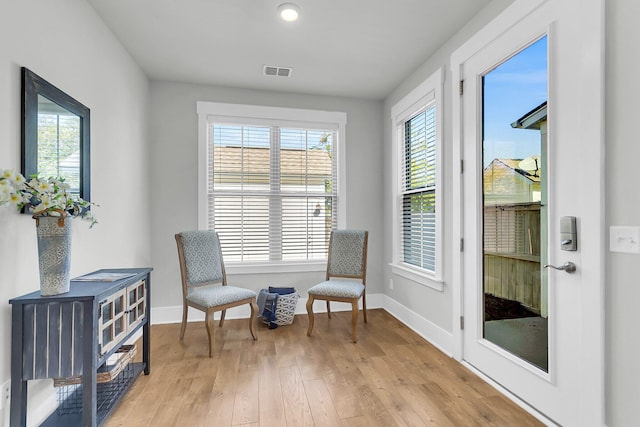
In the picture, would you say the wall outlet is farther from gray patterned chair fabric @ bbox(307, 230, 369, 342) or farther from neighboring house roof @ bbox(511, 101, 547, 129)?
neighboring house roof @ bbox(511, 101, 547, 129)

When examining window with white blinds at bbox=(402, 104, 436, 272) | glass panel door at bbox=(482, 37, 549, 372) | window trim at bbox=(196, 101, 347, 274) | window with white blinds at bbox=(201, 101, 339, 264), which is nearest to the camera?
glass panel door at bbox=(482, 37, 549, 372)

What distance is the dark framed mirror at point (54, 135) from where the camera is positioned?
64.1 inches

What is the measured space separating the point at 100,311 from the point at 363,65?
9.60 feet

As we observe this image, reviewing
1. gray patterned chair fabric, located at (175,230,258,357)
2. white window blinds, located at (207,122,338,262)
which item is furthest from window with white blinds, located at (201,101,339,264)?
gray patterned chair fabric, located at (175,230,258,357)

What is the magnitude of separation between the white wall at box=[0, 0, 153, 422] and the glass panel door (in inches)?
109

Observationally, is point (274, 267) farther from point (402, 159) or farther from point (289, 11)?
point (289, 11)

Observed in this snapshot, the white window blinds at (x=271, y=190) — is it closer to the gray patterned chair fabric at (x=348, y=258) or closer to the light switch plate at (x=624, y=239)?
the gray patterned chair fabric at (x=348, y=258)

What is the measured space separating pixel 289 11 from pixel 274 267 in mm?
2543

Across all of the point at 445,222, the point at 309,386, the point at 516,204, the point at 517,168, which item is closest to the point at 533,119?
the point at 517,168

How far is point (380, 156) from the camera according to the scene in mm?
4043

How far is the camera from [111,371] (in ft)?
6.23

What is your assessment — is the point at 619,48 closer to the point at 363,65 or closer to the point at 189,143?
the point at 363,65

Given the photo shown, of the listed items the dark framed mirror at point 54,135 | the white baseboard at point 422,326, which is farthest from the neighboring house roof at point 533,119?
the dark framed mirror at point 54,135

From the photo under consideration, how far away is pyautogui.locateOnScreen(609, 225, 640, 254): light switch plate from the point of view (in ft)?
4.52
